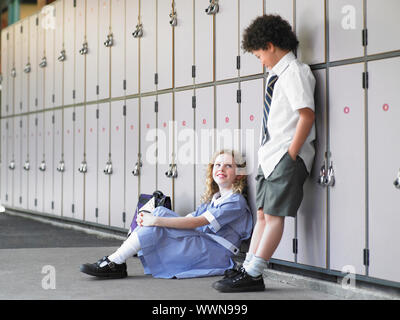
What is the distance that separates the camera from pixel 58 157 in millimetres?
7066

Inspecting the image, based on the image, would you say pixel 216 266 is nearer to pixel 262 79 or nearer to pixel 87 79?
pixel 262 79

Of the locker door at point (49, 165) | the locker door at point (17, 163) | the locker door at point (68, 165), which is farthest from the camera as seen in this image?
the locker door at point (17, 163)

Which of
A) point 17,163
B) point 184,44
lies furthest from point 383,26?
point 17,163

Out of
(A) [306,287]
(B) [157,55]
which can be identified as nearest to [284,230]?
(A) [306,287]

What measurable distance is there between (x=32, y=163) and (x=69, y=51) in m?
1.65

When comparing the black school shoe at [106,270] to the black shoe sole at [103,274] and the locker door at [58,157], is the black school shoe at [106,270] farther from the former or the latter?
the locker door at [58,157]

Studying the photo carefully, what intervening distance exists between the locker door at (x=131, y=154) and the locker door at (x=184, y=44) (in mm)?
769

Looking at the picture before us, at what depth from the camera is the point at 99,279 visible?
12.4 ft

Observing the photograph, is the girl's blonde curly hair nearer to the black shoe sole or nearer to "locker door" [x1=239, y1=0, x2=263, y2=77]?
"locker door" [x1=239, y1=0, x2=263, y2=77]

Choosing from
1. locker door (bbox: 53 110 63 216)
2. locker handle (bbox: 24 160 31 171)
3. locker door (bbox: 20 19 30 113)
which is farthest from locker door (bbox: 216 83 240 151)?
locker door (bbox: 20 19 30 113)

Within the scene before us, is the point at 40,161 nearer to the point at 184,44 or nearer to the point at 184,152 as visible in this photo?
the point at 184,152

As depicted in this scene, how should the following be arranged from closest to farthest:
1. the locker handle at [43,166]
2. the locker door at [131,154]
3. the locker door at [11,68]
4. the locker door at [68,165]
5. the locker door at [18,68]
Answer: the locker door at [131,154] → the locker door at [68,165] → the locker handle at [43,166] → the locker door at [18,68] → the locker door at [11,68]

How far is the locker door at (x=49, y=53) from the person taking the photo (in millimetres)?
7246

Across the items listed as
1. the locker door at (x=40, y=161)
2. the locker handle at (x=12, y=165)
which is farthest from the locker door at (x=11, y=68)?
the locker door at (x=40, y=161)
